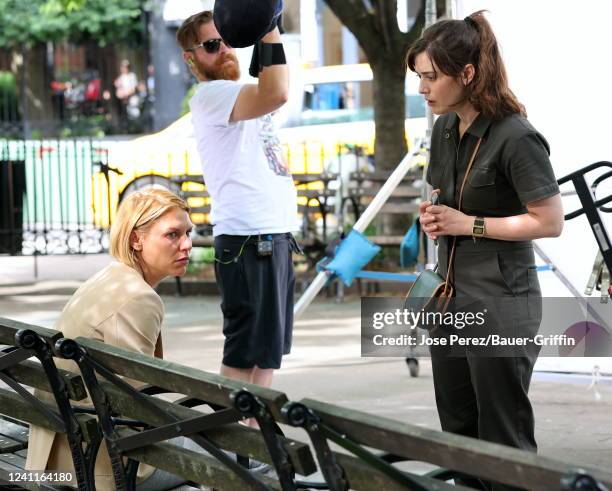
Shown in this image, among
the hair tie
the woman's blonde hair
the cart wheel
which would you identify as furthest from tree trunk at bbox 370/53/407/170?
the hair tie

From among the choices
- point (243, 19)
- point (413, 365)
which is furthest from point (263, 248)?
point (413, 365)

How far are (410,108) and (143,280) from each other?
501 inches

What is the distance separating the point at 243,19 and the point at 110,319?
1.29 m

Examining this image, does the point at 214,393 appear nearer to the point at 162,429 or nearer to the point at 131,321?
the point at 162,429

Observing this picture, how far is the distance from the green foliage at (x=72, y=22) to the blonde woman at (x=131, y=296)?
2671 cm

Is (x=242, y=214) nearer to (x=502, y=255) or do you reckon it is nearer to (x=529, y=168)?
(x=502, y=255)

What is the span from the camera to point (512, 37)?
19.8 ft

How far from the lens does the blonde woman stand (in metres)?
→ 3.60

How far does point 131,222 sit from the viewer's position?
3855mm

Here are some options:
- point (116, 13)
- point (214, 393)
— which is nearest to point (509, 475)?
point (214, 393)

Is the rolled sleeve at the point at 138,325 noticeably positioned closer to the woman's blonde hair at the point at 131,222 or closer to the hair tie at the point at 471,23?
the woman's blonde hair at the point at 131,222

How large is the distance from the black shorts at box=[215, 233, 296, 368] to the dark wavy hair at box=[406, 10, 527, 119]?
1.60 metres

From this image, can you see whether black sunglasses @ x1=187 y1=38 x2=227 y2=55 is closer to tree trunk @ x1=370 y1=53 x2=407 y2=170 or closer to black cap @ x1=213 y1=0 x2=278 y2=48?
black cap @ x1=213 y1=0 x2=278 y2=48

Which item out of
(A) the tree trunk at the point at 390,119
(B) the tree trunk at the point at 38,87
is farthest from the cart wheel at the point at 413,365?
(B) the tree trunk at the point at 38,87
